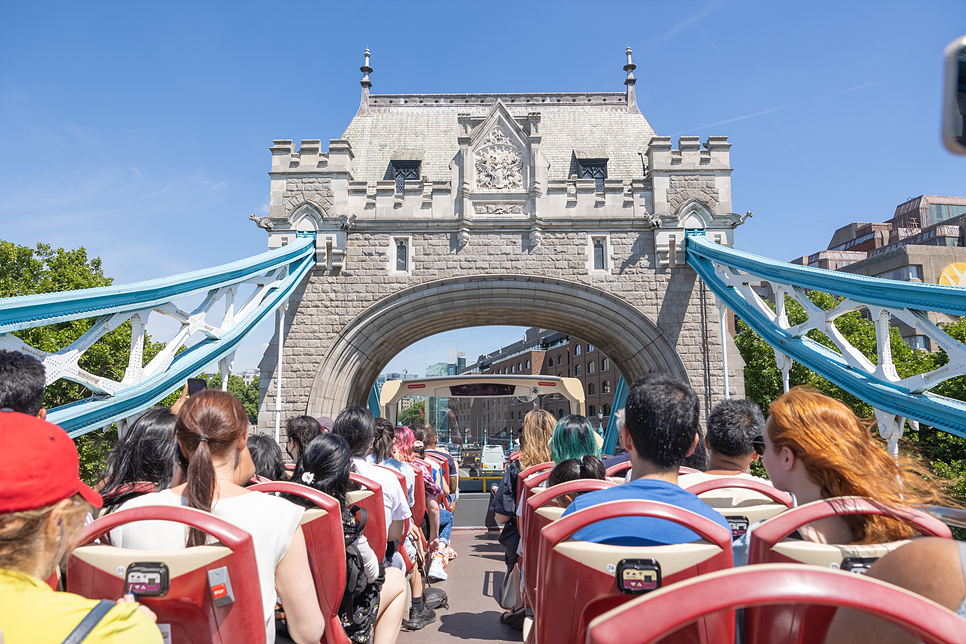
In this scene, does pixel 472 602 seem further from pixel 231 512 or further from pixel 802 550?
pixel 802 550

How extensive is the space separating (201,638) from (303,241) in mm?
9849

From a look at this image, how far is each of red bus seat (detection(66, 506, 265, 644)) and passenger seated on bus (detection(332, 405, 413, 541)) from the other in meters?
1.58

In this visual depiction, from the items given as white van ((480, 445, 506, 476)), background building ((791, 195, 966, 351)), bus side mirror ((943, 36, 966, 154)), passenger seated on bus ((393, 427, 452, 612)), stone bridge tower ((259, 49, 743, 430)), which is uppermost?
background building ((791, 195, 966, 351))

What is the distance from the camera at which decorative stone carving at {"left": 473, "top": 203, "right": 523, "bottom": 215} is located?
11.3m

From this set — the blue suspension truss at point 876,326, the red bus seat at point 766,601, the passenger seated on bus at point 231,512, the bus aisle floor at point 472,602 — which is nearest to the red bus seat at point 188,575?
the passenger seated on bus at point 231,512

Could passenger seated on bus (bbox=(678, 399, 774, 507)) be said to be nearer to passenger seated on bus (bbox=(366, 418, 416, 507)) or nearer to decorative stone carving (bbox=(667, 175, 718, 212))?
passenger seated on bus (bbox=(366, 418, 416, 507))

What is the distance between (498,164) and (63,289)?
41.6 ft

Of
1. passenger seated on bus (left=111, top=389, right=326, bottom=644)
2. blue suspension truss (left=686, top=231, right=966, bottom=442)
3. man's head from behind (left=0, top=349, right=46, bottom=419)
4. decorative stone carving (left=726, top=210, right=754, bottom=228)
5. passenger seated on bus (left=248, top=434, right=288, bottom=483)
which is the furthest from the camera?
decorative stone carving (left=726, top=210, right=754, bottom=228)

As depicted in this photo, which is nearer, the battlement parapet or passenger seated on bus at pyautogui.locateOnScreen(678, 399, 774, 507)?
passenger seated on bus at pyautogui.locateOnScreen(678, 399, 774, 507)

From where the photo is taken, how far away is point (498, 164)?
11523mm

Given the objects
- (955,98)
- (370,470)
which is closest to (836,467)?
(955,98)

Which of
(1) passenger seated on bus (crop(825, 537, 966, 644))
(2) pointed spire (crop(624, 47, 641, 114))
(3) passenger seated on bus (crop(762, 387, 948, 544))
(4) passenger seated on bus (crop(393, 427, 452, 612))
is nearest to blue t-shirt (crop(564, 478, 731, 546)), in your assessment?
(3) passenger seated on bus (crop(762, 387, 948, 544))

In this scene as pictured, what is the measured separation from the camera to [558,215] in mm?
11180

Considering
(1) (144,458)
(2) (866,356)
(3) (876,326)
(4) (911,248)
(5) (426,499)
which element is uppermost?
(4) (911,248)
